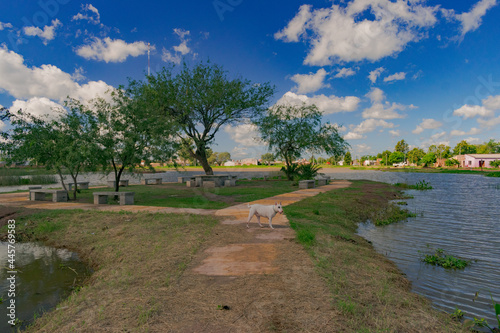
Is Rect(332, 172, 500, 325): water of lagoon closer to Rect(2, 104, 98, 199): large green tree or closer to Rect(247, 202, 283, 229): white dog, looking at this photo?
Rect(247, 202, 283, 229): white dog

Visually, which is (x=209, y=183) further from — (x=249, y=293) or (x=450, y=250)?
(x=249, y=293)

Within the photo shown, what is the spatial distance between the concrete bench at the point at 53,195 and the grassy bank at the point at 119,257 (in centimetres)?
359

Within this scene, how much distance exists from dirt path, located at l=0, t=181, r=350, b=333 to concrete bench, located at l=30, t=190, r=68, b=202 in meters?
11.1

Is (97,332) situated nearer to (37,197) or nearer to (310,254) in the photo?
(310,254)

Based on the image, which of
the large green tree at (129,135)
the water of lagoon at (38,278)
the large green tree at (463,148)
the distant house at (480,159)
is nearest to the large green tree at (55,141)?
the large green tree at (129,135)

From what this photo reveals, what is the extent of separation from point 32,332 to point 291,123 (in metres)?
28.2

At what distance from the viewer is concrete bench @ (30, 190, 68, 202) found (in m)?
13.2

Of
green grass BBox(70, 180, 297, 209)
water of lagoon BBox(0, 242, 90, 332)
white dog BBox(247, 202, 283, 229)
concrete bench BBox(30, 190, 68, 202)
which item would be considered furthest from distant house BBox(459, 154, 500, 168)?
water of lagoon BBox(0, 242, 90, 332)

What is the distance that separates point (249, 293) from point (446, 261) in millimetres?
5070

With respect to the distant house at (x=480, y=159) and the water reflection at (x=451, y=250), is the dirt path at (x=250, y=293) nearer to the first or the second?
the water reflection at (x=451, y=250)

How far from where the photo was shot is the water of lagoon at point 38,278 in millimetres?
4438

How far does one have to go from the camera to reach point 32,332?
Result: 11.3 feet

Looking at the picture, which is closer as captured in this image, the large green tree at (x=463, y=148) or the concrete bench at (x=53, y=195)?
the concrete bench at (x=53, y=195)

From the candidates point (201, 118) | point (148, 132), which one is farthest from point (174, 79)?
point (148, 132)
